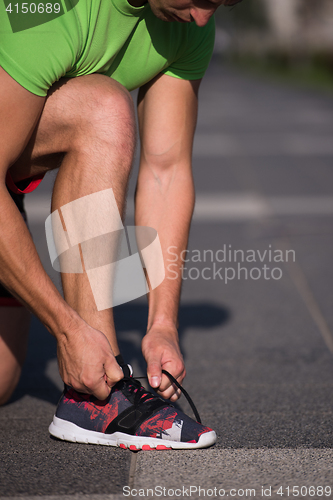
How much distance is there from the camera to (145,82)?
2.06 meters

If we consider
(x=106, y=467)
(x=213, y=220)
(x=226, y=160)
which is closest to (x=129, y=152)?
(x=106, y=467)

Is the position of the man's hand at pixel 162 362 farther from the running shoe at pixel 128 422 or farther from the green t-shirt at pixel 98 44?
the green t-shirt at pixel 98 44

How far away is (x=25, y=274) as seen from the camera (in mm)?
1617

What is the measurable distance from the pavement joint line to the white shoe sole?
46.7 inches

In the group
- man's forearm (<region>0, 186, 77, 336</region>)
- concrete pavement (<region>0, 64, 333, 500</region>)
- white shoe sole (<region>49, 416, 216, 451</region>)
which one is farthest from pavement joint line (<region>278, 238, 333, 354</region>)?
man's forearm (<region>0, 186, 77, 336</region>)

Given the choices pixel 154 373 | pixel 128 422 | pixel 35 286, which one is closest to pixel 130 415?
pixel 128 422

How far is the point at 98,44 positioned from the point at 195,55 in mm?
469

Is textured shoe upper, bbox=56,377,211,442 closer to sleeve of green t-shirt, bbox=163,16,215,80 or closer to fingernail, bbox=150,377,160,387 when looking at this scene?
fingernail, bbox=150,377,160,387

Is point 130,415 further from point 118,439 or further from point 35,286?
point 35,286

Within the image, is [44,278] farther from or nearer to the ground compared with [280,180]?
farther from the ground

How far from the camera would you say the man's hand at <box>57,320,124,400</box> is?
5.37 ft

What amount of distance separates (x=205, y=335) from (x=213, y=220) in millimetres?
2297

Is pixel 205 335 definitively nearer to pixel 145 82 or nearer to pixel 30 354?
pixel 30 354

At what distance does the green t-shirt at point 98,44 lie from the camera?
61.4 inches
